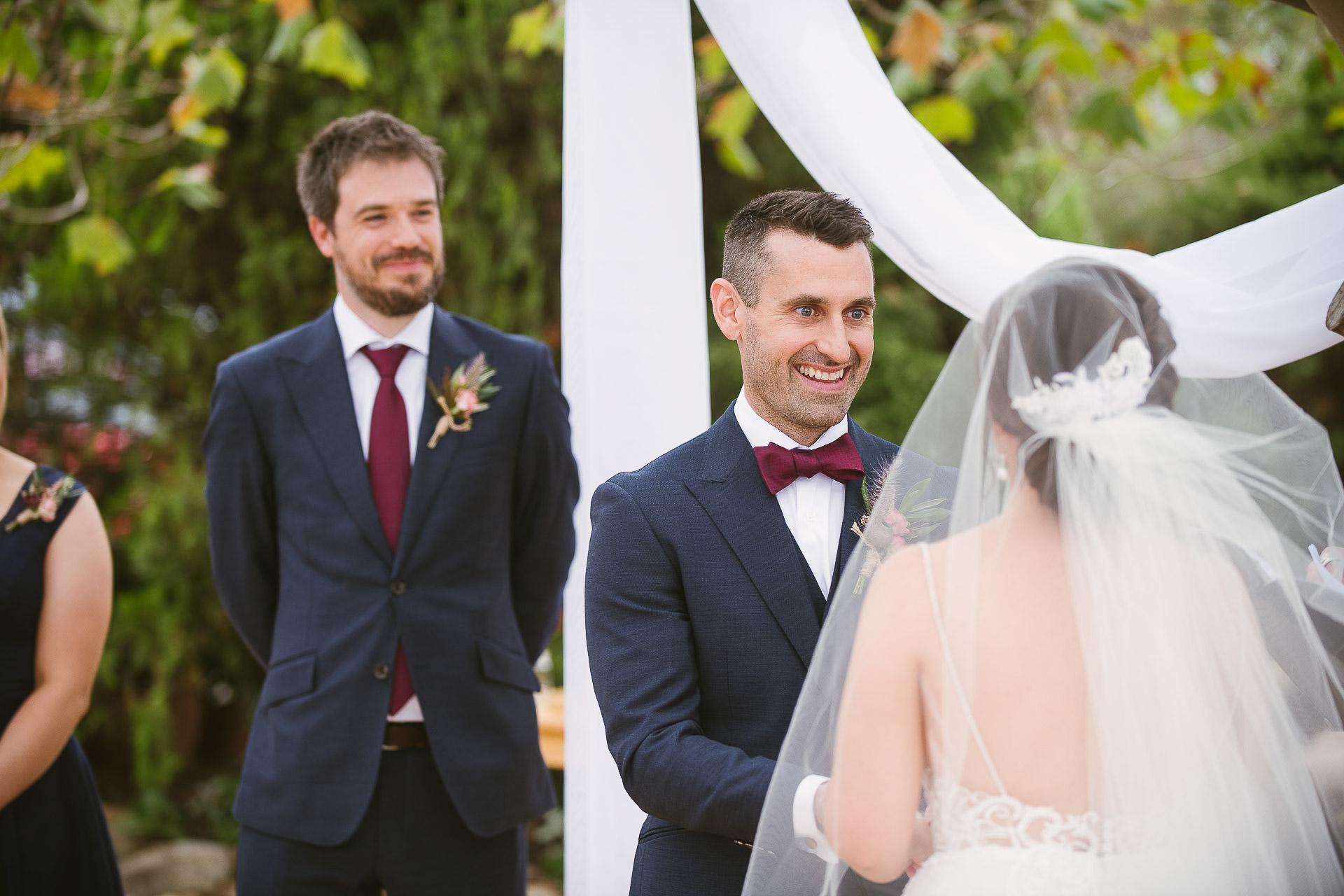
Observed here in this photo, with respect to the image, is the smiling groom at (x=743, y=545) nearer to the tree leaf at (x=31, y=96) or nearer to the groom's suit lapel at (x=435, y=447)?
the groom's suit lapel at (x=435, y=447)

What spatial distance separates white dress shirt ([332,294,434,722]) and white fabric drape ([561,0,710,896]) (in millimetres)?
527

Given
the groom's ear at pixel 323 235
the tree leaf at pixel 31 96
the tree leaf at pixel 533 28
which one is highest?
the tree leaf at pixel 533 28

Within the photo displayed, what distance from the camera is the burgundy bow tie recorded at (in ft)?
6.05

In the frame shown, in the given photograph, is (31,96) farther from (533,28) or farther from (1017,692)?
→ (1017,692)

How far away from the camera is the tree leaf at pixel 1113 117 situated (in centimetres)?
364

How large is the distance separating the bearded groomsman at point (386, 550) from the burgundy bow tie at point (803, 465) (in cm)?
98

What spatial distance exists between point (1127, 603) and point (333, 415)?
6.09 feet

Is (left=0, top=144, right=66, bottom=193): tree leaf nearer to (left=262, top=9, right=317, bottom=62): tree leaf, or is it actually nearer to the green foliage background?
the green foliage background

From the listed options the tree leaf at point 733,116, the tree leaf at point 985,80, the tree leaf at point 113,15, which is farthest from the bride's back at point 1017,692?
the tree leaf at point 113,15

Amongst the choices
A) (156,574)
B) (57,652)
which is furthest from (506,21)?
(57,652)

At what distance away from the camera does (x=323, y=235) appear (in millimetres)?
2707

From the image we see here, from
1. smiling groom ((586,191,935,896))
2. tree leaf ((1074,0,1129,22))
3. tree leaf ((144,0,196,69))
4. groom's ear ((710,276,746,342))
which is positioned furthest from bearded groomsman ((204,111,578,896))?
tree leaf ((1074,0,1129,22))

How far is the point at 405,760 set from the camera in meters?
2.44

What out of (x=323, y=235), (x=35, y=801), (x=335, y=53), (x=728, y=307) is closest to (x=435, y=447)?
(x=323, y=235)
